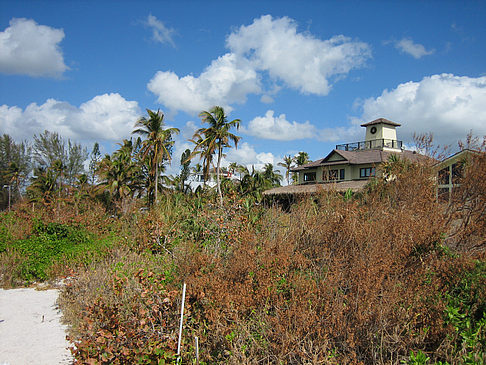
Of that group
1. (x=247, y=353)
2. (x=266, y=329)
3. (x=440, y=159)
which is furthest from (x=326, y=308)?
(x=440, y=159)

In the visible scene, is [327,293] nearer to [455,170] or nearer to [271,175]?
[455,170]

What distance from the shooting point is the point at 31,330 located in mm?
6531

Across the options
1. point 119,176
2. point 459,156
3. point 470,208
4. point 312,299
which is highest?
point 119,176

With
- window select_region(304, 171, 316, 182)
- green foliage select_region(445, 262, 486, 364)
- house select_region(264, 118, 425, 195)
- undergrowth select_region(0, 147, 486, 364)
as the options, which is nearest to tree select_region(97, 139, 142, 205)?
house select_region(264, 118, 425, 195)

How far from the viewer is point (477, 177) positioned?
7.61 meters

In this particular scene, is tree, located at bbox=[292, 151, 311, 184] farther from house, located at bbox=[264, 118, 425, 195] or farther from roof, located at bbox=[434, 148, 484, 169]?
roof, located at bbox=[434, 148, 484, 169]

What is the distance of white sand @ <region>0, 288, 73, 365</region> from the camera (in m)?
5.46

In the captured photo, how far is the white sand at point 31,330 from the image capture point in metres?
5.46

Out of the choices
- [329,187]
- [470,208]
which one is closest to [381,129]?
[329,187]

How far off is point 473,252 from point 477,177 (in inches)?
74.8

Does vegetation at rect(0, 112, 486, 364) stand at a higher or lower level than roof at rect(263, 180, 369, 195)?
lower

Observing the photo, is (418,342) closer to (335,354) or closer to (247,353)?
(335,354)

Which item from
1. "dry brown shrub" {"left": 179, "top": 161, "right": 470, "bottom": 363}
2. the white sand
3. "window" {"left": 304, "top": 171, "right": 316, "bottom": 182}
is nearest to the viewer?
"dry brown shrub" {"left": 179, "top": 161, "right": 470, "bottom": 363}

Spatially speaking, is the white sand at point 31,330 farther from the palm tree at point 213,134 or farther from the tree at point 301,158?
the tree at point 301,158
